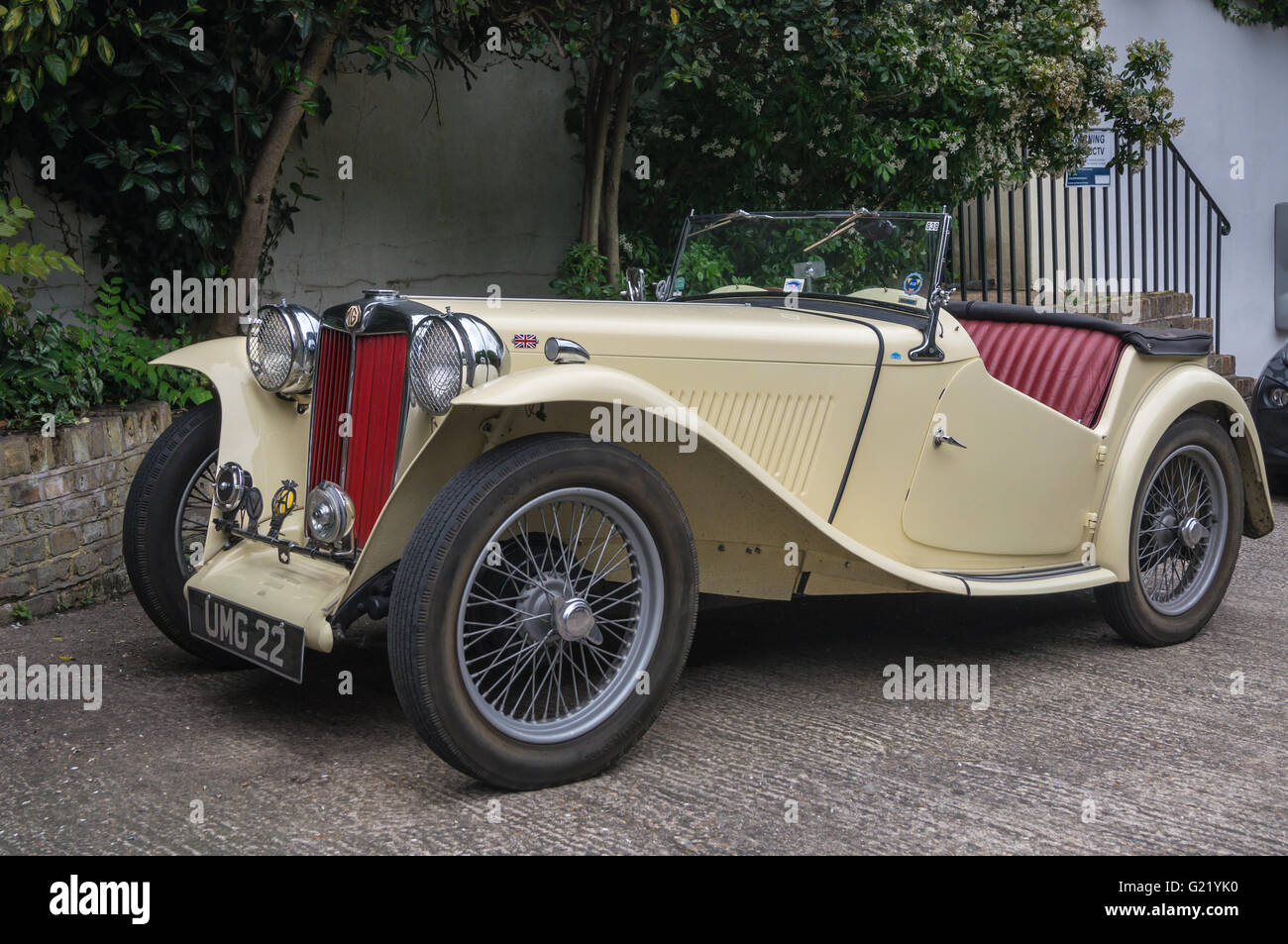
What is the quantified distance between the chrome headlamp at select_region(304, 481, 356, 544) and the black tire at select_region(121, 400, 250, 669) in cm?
66

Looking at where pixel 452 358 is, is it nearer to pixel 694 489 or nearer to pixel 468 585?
pixel 468 585

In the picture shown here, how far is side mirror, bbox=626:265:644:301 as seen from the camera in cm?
406

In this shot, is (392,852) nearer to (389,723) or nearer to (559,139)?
(389,723)

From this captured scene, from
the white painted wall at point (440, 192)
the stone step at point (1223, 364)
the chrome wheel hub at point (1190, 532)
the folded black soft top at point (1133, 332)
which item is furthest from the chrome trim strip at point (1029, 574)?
the stone step at point (1223, 364)

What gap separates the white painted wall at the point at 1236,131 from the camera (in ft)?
34.5

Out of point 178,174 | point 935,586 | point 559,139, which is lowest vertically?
point 935,586

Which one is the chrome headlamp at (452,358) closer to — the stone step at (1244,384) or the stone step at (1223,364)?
the stone step at (1223,364)

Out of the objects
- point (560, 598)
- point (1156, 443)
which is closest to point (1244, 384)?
point (1156, 443)

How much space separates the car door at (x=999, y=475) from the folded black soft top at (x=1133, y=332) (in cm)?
45

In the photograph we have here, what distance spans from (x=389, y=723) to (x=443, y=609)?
796mm

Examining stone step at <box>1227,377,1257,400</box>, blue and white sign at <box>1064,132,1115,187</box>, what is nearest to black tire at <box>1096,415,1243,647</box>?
blue and white sign at <box>1064,132,1115,187</box>

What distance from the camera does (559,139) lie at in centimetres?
772

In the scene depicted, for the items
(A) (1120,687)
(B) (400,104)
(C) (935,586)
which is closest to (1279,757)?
(A) (1120,687)

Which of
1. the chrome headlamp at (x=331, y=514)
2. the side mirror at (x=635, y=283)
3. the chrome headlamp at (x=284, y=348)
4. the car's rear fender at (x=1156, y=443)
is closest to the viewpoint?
the chrome headlamp at (x=331, y=514)
